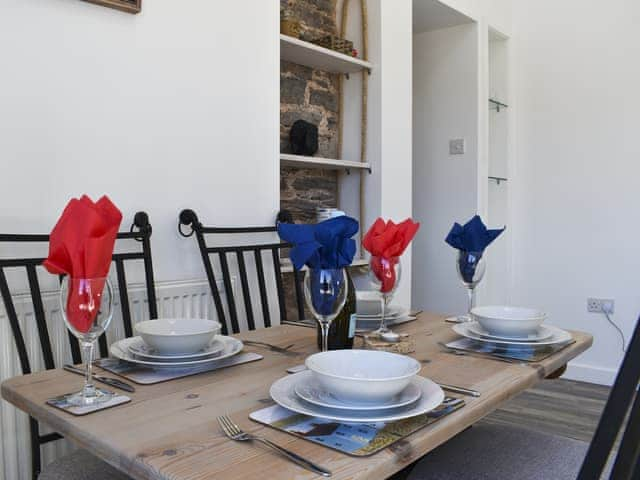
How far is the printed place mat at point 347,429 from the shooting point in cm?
78

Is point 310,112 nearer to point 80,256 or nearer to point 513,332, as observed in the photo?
point 513,332

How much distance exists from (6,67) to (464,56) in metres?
2.98

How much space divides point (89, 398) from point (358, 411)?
450 millimetres

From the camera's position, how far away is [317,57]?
288 centimetres

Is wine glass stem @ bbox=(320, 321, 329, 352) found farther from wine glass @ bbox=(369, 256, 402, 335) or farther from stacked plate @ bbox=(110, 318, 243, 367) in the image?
wine glass @ bbox=(369, 256, 402, 335)

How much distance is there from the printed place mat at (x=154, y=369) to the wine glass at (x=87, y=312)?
0.11 meters

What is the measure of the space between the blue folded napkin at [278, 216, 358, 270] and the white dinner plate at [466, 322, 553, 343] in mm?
470

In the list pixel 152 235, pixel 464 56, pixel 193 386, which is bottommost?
pixel 193 386

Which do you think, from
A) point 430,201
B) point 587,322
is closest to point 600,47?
point 430,201

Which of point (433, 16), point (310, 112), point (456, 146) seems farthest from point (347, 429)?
point (433, 16)

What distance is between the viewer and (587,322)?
381cm

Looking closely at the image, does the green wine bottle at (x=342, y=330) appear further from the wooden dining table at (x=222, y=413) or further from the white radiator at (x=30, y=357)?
the white radiator at (x=30, y=357)

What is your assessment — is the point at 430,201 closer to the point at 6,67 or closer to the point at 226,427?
the point at 6,67

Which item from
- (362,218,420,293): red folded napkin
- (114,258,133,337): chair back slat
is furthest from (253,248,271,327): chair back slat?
(362,218,420,293): red folded napkin
